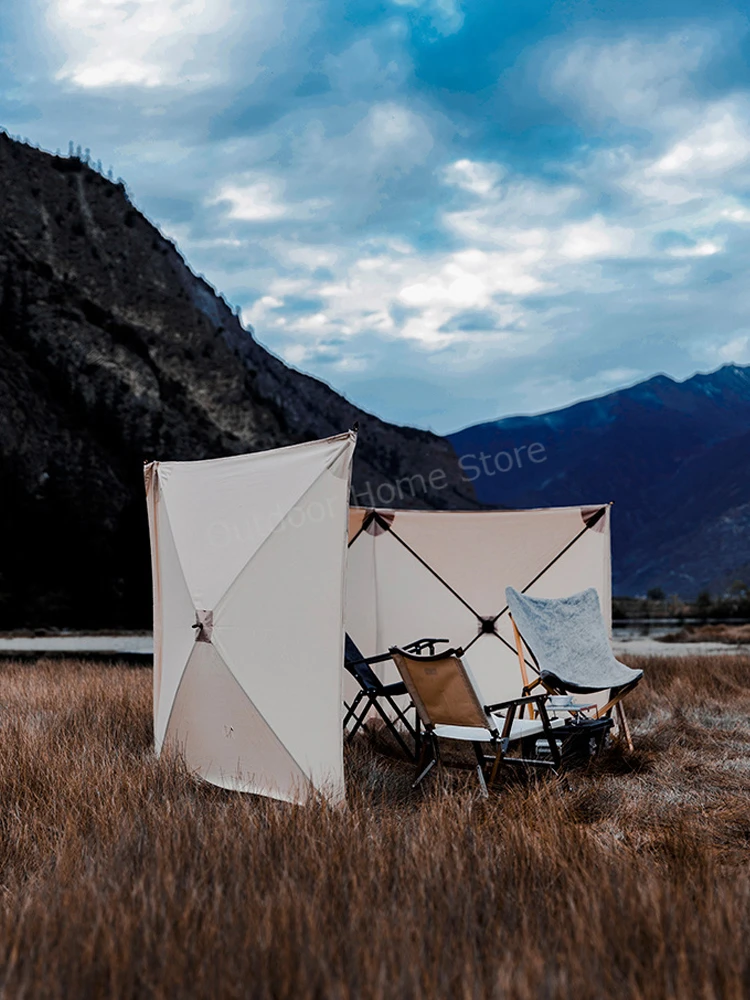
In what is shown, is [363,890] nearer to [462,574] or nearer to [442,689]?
[442,689]

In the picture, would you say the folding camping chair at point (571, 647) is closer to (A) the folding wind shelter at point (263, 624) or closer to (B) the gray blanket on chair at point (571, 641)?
(B) the gray blanket on chair at point (571, 641)

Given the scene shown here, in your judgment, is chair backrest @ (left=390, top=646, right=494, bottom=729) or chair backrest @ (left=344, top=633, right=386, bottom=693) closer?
chair backrest @ (left=390, top=646, right=494, bottom=729)

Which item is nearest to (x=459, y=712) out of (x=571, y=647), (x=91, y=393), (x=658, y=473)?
(x=571, y=647)

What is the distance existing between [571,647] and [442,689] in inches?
60.0

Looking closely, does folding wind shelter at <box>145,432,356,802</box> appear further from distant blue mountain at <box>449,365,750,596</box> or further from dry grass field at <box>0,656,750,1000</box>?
distant blue mountain at <box>449,365,750,596</box>

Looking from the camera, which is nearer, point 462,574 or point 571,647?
point 571,647

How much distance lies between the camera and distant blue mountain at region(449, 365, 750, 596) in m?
83.4

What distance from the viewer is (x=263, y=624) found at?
4.34 meters

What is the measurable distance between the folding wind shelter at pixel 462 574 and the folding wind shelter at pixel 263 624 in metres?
2.14

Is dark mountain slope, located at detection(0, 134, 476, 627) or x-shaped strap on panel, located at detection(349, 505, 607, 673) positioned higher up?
dark mountain slope, located at detection(0, 134, 476, 627)

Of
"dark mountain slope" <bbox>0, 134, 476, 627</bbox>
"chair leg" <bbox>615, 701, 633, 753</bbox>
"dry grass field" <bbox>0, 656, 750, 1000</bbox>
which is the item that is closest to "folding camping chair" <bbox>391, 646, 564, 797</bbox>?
"dry grass field" <bbox>0, 656, 750, 1000</bbox>

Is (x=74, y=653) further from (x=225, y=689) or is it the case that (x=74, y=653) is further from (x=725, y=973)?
(x=725, y=973)

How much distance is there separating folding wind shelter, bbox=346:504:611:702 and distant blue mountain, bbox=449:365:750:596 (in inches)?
2710

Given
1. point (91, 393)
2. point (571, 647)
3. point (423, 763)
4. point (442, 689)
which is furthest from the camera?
point (91, 393)
